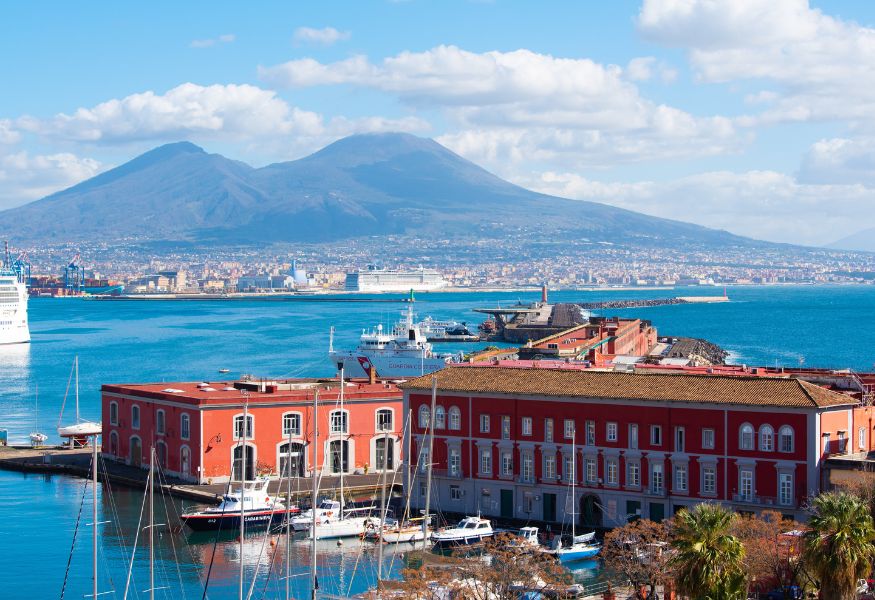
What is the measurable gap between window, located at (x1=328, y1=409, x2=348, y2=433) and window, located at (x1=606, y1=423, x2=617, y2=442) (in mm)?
10248

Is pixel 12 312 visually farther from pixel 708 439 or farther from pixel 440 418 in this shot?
pixel 708 439

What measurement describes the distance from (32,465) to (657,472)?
21.5 metres

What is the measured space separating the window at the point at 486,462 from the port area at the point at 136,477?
222cm

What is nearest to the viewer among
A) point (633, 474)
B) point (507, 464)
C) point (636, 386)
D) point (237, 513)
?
point (633, 474)

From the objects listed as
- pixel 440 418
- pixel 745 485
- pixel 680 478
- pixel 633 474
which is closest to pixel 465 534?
pixel 633 474

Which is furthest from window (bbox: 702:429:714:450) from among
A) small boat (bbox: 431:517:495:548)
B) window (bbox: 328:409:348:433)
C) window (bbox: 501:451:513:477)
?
window (bbox: 328:409:348:433)

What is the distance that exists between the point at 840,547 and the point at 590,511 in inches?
540

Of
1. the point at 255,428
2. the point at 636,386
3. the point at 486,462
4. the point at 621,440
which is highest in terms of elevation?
the point at 636,386

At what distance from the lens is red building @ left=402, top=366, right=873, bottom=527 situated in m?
31.2

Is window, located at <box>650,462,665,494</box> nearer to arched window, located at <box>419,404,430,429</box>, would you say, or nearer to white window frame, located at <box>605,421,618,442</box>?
white window frame, located at <box>605,421,618,442</box>

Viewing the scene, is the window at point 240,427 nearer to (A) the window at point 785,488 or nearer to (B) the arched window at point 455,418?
(B) the arched window at point 455,418

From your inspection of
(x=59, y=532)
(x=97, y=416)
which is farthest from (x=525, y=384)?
(x=97, y=416)

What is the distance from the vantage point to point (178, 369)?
299ft

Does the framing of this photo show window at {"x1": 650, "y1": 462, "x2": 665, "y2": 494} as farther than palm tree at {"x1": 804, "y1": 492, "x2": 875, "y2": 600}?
Yes
